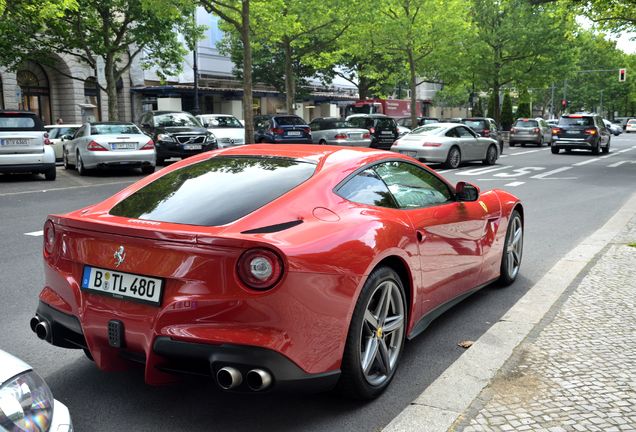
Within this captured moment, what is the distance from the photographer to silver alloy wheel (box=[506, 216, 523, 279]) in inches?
229

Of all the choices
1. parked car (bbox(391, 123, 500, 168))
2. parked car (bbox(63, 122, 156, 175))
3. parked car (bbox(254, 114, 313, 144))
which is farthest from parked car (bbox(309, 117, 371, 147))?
parked car (bbox(63, 122, 156, 175))

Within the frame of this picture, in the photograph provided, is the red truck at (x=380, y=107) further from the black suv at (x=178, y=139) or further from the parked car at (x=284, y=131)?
the black suv at (x=178, y=139)

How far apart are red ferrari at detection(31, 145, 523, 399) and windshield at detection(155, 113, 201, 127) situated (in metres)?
16.4

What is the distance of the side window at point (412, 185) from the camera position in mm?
4117

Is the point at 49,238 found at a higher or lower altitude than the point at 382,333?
higher

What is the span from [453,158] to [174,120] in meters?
8.64

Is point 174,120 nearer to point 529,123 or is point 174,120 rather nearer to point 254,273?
point 254,273

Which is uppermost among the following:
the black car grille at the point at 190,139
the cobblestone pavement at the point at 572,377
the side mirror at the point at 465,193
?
the black car grille at the point at 190,139

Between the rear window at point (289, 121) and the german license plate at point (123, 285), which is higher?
the rear window at point (289, 121)

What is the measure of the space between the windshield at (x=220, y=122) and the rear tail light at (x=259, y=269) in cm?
2136

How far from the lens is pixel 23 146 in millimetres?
14648

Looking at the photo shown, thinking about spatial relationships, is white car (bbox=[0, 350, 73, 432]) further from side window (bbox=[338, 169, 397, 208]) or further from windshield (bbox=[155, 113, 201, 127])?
windshield (bbox=[155, 113, 201, 127])

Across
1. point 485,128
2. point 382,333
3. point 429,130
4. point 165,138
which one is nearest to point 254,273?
point 382,333

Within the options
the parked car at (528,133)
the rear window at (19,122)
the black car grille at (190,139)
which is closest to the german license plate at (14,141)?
the rear window at (19,122)
